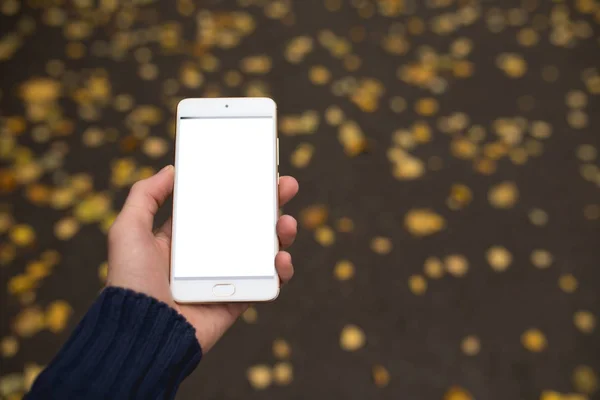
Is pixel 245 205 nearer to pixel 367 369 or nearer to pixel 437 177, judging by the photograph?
pixel 367 369

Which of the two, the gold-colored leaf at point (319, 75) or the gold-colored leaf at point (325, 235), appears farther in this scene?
the gold-colored leaf at point (319, 75)

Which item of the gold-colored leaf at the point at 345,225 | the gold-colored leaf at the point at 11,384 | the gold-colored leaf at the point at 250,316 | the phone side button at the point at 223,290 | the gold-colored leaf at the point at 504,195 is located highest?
the phone side button at the point at 223,290

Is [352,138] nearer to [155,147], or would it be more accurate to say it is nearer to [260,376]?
[155,147]

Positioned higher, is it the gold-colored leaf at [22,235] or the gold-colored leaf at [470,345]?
the gold-colored leaf at [22,235]

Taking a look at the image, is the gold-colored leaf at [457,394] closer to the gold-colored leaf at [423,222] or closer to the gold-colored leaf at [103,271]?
the gold-colored leaf at [423,222]

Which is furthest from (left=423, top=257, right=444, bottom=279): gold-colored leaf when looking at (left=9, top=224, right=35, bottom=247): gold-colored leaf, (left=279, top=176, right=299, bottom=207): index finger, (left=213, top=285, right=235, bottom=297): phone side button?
(left=9, top=224, right=35, bottom=247): gold-colored leaf

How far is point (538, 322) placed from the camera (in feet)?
6.45

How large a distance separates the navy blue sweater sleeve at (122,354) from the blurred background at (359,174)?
70 centimetres

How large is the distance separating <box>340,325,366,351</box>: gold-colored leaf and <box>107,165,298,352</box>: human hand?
64 centimetres

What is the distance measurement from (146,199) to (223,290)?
33 cm

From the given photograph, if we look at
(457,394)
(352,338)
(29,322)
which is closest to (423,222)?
(352,338)

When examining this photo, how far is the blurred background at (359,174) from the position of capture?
6.17ft

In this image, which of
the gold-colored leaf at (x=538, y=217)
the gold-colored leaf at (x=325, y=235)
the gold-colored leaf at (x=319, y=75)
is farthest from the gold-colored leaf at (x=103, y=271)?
the gold-colored leaf at (x=538, y=217)

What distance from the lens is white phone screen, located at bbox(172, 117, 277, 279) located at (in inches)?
54.1
